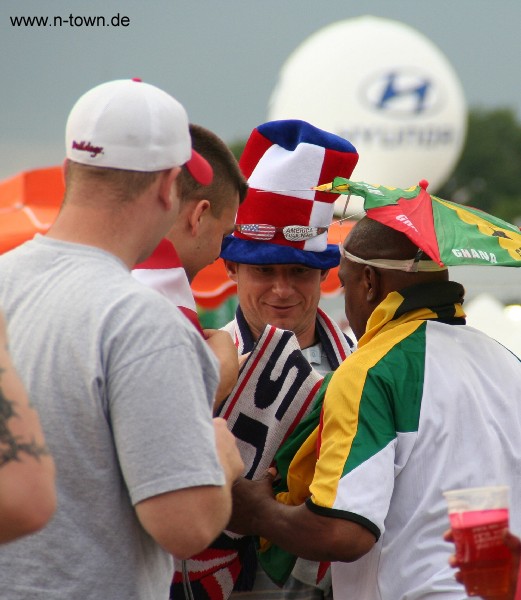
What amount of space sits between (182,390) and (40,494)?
15.9 inches

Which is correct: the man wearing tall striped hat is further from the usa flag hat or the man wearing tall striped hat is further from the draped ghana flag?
the draped ghana flag

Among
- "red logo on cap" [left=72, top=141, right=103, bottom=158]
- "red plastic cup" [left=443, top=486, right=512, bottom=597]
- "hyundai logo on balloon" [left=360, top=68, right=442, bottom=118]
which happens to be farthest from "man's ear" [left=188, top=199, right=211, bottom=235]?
"hyundai logo on balloon" [left=360, top=68, right=442, bottom=118]

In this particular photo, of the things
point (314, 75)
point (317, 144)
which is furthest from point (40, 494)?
point (314, 75)

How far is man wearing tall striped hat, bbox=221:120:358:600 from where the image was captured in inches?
132

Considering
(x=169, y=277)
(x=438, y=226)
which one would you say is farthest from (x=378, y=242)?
(x=169, y=277)

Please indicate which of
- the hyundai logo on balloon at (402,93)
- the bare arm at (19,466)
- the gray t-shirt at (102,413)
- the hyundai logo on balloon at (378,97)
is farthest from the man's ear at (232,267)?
the hyundai logo on balloon at (402,93)

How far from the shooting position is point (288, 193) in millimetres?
3361

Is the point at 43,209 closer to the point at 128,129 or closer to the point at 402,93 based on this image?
the point at 402,93

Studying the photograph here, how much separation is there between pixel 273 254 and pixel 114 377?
5.84 ft

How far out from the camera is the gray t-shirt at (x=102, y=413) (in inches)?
67.6

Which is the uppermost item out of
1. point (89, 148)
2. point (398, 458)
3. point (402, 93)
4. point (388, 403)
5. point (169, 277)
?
point (89, 148)

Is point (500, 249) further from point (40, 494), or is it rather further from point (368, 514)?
point (40, 494)

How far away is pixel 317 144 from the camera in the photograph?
3.36 m

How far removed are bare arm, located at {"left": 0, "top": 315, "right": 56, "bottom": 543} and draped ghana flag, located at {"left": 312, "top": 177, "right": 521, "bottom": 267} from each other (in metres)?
1.29
